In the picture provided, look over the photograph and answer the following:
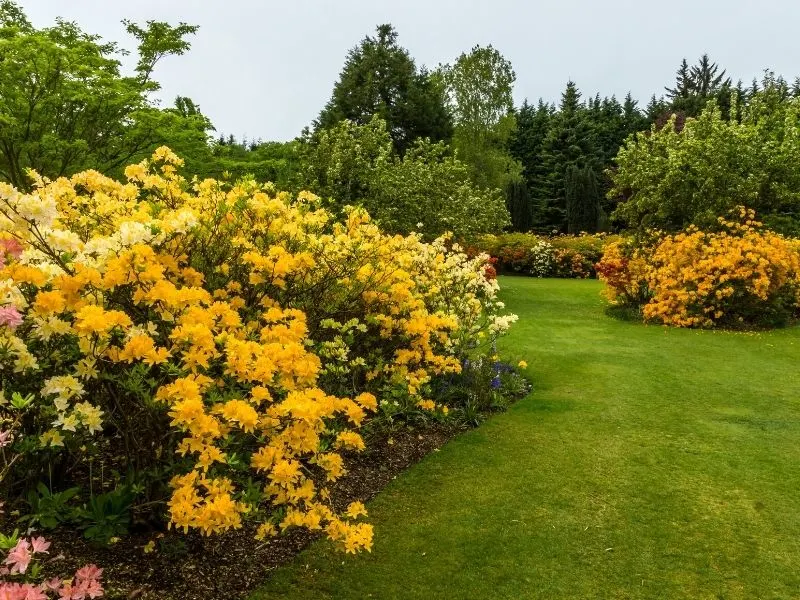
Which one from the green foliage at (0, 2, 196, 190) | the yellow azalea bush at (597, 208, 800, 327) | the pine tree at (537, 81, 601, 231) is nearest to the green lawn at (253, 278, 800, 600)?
the yellow azalea bush at (597, 208, 800, 327)

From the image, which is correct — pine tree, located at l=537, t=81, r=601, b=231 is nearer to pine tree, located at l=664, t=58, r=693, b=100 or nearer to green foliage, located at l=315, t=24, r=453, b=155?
pine tree, located at l=664, t=58, r=693, b=100

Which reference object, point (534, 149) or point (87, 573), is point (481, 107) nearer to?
point (534, 149)

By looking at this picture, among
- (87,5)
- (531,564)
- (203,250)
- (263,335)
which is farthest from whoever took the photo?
(87,5)

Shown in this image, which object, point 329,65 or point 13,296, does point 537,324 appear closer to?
point 13,296

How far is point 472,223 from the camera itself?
14359 millimetres

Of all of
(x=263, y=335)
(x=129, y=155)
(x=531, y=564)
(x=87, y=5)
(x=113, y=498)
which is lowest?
(x=531, y=564)

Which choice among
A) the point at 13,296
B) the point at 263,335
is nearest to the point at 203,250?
the point at 263,335

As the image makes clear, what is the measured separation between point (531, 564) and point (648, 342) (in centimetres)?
694

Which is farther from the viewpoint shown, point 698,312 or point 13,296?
point 698,312

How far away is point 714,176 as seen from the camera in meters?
11.4

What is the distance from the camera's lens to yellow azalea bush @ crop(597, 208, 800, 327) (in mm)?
10367

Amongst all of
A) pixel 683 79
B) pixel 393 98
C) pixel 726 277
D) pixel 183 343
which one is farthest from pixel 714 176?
pixel 683 79

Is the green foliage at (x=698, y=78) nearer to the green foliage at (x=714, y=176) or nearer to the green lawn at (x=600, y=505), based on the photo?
the green foliage at (x=714, y=176)

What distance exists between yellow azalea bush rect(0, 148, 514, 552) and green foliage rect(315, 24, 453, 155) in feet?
79.8
